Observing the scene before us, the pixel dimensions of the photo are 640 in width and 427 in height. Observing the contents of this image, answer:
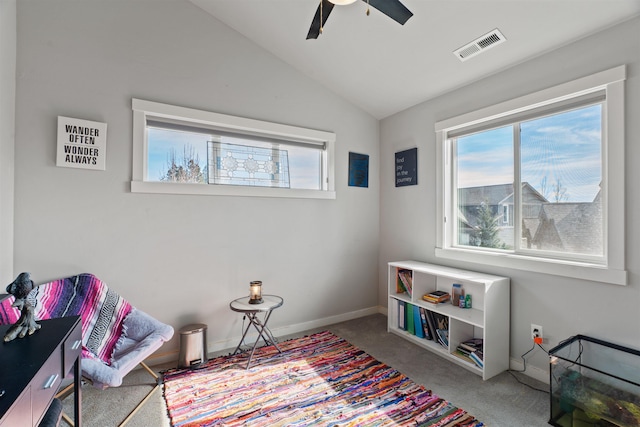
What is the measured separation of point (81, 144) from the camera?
2.23 meters

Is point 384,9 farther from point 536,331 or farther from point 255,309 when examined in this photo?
point 536,331

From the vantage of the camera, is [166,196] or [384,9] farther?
[166,196]

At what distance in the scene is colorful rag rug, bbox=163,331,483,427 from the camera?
1836 mm

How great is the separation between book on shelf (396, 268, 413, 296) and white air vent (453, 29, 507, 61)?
1.97m

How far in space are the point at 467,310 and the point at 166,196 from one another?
2759 mm

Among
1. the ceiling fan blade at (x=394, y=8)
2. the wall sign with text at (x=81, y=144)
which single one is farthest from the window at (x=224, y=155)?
the ceiling fan blade at (x=394, y=8)

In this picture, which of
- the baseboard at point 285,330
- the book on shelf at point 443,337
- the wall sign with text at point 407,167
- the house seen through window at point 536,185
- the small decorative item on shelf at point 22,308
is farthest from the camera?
the wall sign with text at point 407,167

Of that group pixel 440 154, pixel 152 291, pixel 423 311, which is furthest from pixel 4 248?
pixel 440 154

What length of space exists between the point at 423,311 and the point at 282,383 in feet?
4.64

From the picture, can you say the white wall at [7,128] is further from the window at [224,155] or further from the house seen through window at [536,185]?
the house seen through window at [536,185]

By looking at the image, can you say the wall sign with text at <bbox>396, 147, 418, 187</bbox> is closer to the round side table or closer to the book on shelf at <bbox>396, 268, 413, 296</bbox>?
the book on shelf at <bbox>396, 268, 413, 296</bbox>

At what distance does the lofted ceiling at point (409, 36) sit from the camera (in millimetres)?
1935

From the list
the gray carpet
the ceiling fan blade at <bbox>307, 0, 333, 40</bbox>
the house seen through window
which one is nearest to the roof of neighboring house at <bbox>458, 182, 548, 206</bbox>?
the house seen through window

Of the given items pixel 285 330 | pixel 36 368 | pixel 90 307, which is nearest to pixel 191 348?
pixel 90 307
